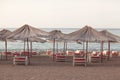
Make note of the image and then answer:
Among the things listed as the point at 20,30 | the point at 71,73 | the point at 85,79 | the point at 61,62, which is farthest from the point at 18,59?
the point at 85,79

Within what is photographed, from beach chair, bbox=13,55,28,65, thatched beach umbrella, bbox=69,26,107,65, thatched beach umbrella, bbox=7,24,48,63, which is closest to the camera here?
thatched beach umbrella, bbox=69,26,107,65

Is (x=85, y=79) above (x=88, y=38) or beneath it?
beneath

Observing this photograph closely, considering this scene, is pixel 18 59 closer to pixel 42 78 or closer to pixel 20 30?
pixel 20 30

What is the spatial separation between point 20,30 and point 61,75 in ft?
19.7

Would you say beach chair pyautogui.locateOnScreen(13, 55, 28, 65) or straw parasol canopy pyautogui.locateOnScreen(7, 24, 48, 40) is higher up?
straw parasol canopy pyautogui.locateOnScreen(7, 24, 48, 40)

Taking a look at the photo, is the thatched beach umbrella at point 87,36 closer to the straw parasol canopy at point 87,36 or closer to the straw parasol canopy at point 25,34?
the straw parasol canopy at point 87,36

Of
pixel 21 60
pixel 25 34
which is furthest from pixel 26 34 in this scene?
pixel 21 60

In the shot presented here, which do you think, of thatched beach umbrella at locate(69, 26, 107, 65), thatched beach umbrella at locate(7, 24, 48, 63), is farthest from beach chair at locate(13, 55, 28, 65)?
thatched beach umbrella at locate(69, 26, 107, 65)

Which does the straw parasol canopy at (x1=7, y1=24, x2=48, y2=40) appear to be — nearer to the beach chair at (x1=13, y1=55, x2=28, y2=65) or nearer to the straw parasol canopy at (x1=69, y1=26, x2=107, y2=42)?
the beach chair at (x1=13, y1=55, x2=28, y2=65)

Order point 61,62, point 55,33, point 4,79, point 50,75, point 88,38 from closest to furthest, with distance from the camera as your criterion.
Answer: point 4,79 → point 50,75 → point 88,38 → point 61,62 → point 55,33

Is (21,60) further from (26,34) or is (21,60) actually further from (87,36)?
(87,36)

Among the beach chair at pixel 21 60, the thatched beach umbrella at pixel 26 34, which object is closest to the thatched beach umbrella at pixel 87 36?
the thatched beach umbrella at pixel 26 34

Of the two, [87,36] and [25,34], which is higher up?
[25,34]

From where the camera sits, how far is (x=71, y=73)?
15.2 meters
